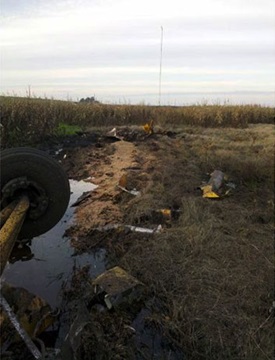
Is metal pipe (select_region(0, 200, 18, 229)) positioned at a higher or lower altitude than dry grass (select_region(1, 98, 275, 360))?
higher

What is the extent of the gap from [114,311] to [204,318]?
798 millimetres

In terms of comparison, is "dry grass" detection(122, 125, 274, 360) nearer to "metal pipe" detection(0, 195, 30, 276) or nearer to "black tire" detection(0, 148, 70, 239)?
"black tire" detection(0, 148, 70, 239)

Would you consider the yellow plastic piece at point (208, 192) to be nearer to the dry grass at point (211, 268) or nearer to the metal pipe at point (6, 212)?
the dry grass at point (211, 268)

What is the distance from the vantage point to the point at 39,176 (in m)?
4.30

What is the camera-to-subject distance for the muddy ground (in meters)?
3.22

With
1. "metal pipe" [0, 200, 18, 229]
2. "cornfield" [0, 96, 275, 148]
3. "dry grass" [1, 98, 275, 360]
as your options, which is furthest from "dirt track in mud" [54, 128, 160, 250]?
"cornfield" [0, 96, 275, 148]

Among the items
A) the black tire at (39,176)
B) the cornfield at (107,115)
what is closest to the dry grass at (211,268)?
the black tire at (39,176)

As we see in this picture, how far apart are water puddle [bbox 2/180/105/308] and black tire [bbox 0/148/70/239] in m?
0.32

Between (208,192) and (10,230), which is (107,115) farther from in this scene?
(10,230)

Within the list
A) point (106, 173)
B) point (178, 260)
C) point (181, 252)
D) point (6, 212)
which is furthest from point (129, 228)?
point (106, 173)

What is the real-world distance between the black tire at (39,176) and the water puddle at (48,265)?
318mm

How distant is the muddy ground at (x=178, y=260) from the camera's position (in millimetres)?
3223

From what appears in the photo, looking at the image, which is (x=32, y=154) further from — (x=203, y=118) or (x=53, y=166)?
(x=203, y=118)

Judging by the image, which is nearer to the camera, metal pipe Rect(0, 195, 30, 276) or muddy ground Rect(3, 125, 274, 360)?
metal pipe Rect(0, 195, 30, 276)
